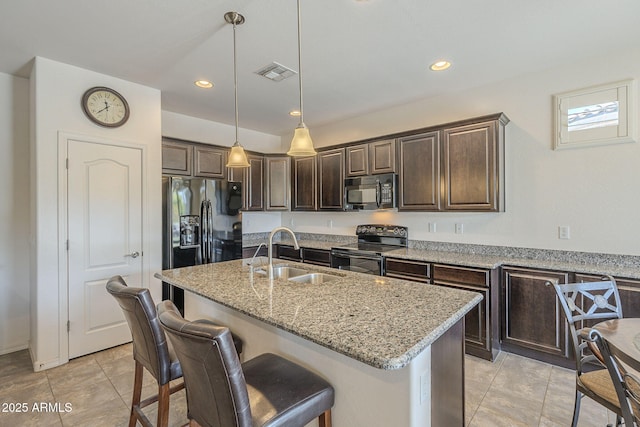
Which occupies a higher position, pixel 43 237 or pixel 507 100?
pixel 507 100

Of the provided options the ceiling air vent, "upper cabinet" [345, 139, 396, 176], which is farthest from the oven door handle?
the ceiling air vent

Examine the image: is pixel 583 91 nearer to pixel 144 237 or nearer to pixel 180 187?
pixel 180 187

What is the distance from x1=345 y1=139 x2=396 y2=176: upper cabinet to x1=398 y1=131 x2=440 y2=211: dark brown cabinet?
122 millimetres

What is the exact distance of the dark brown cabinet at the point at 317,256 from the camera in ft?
13.9

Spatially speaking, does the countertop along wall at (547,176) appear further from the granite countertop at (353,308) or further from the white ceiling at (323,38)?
the granite countertop at (353,308)

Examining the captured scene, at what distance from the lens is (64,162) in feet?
9.43

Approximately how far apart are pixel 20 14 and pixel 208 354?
9.11 ft

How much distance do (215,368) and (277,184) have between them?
13.4ft

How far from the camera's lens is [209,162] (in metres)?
4.23

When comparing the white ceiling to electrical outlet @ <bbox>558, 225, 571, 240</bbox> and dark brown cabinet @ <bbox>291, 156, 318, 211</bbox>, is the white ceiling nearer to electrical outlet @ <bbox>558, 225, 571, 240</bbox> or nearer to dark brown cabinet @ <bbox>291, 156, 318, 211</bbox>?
dark brown cabinet @ <bbox>291, 156, 318, 211</bbox>

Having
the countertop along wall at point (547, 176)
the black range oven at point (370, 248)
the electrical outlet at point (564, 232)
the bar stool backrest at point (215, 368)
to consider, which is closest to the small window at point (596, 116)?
the countertop along wall at point (547, 176)

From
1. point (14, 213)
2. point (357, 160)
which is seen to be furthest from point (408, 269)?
point (14, 213)

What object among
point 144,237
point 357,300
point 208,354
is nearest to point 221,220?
point 144,237

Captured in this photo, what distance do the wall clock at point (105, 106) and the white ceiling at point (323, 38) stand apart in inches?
8.3
